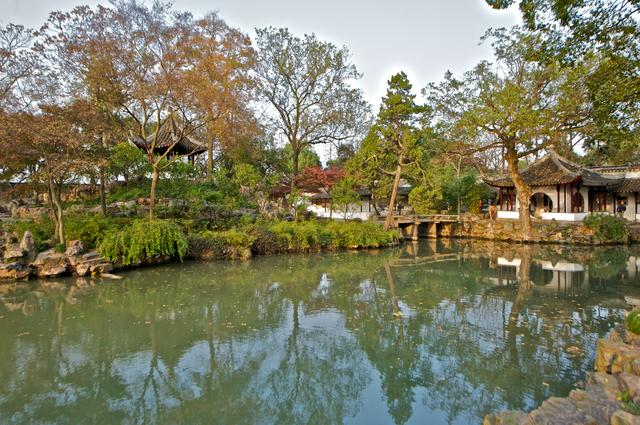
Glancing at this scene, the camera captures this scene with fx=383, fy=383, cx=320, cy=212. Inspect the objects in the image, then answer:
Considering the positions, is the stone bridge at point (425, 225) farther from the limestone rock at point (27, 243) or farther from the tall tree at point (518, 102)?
the limestone rock at point (27, 243)

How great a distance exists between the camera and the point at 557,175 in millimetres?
20984

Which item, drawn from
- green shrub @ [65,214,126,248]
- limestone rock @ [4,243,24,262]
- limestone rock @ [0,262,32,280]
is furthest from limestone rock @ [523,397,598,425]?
limestone rock @ [4,243,24,262]

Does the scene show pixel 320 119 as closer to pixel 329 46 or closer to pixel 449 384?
pixel 329 46

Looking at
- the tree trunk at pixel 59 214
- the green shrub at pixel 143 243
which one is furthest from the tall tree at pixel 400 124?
the tree trunk at pixel 59 214

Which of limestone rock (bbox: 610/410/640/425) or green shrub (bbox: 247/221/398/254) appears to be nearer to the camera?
limestone rock (bbox: 610/410/640/425)

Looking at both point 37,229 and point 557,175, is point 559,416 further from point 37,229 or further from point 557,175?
point 557,175

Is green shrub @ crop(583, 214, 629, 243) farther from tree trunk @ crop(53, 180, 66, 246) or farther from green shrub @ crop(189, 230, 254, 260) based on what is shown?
tree trunk @ crop(53, 180, 66, 246)

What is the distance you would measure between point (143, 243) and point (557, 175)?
68.4 feet

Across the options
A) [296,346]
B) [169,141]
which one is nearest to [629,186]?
[296,346]

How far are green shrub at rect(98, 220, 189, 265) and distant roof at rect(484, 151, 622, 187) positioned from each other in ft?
59.3

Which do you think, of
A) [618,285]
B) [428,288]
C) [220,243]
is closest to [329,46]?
[220,243]

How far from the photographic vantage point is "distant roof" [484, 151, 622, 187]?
20.5 metres

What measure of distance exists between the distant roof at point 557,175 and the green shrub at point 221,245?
15.6 metres

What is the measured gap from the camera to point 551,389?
173 inches
